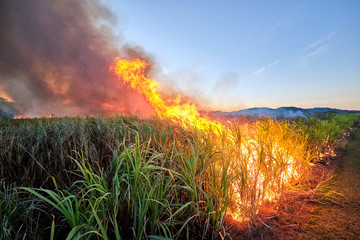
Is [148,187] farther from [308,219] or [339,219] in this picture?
[339,219]

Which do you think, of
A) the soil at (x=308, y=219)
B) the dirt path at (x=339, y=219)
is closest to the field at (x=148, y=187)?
the soil at (x=308, y=219)

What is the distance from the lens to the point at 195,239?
6.25 feet

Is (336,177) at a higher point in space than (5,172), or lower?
lower

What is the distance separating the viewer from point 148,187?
1.92 meters

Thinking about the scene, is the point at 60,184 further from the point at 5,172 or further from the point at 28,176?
the point at 5,172

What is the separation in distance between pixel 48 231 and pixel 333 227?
3.15 m

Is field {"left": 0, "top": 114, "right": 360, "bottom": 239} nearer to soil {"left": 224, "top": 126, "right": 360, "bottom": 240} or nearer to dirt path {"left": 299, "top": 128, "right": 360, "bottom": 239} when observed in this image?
soil {"left": 224, "top": 126, "right": 360, "bottom": 240}

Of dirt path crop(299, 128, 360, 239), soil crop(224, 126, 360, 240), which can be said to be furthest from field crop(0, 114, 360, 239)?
dirt path crop(299, 128, 360, 239)

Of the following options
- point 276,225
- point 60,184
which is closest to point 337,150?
point 276,225

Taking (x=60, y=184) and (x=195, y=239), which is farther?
(x=60, y=184)

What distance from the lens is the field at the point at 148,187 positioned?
1583mm

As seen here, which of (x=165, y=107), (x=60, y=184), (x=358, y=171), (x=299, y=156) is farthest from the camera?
(x=165, y=107)

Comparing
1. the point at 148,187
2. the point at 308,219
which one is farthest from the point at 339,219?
the point at 148,187

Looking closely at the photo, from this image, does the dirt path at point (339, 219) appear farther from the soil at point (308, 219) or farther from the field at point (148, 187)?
the field at point (148, 187)
